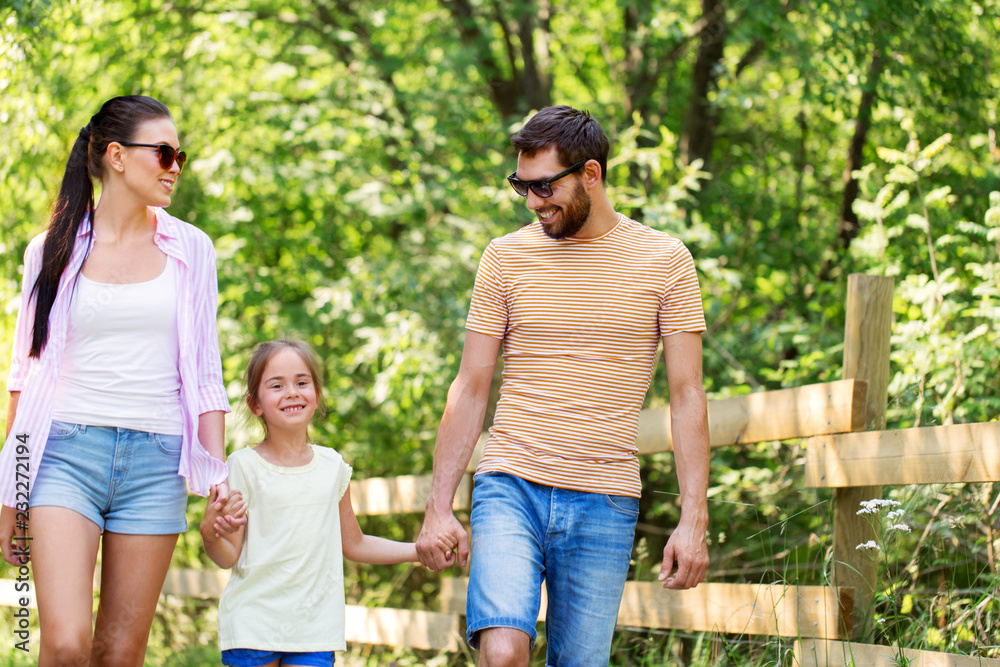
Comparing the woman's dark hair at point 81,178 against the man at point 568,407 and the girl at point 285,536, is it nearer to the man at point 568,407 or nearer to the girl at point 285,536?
the girl at point 285,536

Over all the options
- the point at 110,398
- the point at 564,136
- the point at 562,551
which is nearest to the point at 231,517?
the point at 110,398

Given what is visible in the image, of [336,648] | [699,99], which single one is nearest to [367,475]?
[699,99]

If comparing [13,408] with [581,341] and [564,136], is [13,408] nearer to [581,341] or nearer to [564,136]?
[581,341]

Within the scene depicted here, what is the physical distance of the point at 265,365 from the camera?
2889 mm

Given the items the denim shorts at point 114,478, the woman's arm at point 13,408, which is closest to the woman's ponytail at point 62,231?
the woman's arm at point 13,408

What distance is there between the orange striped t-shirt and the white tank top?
35.7 inches

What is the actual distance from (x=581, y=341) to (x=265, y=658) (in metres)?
→ 1.26

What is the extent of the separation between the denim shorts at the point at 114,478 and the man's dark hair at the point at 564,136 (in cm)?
133

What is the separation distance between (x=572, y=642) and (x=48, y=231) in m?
1.88

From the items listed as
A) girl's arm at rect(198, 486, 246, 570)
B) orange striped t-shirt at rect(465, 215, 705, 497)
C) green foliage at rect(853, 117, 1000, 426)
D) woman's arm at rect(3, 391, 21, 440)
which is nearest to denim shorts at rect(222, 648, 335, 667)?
girl's arm at rect(198, 486, 246, 570)

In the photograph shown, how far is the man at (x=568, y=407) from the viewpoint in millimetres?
2545

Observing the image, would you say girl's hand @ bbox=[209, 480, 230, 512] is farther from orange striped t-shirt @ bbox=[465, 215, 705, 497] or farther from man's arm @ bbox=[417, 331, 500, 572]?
orange striped t-shirt @ bbox=[465, 215, 705, 497]

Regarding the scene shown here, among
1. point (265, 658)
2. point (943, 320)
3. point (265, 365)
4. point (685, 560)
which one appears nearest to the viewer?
point (685, 560)

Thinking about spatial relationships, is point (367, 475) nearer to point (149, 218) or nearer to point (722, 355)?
point (722, 355)
